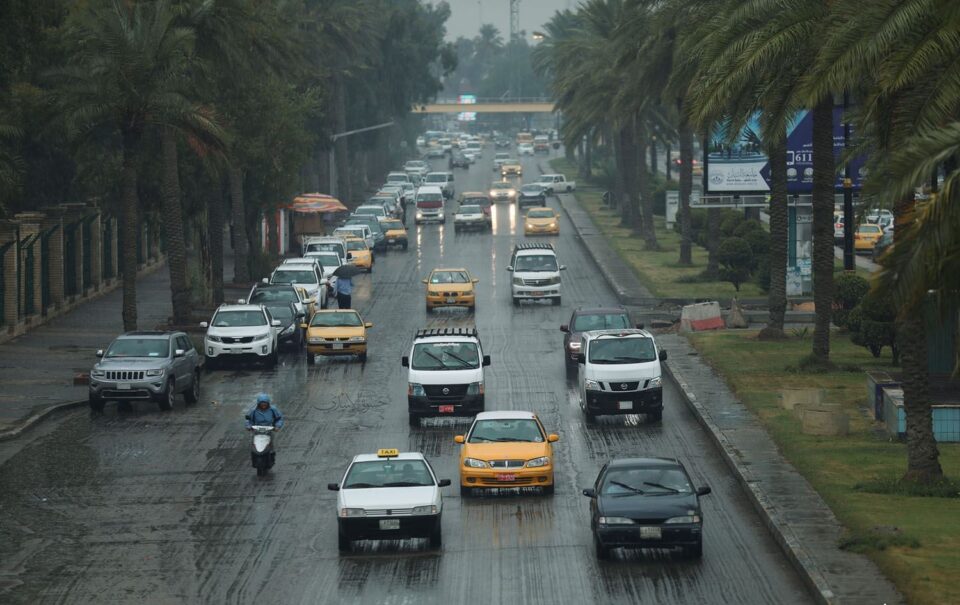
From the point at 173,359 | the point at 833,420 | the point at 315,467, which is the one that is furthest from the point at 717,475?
the point at 173,359

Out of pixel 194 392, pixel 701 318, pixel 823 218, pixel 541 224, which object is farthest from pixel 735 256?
pixel 541 224

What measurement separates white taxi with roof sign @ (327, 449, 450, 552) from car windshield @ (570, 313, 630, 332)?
17620 millimetres

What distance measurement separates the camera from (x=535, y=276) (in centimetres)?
5431

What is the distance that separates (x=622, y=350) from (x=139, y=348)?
Answer: 1109 cm

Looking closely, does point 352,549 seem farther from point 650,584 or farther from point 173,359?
point 173,359

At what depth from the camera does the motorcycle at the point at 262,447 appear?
2786 centimetres

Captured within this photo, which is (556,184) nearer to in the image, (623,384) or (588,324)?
(588,324)

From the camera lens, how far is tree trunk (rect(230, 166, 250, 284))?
194 feet

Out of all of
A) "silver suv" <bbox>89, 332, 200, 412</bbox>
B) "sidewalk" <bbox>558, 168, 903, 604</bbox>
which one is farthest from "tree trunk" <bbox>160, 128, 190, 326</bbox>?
"sidewalk" <bbox>558, 168, 903, 604</bbox>

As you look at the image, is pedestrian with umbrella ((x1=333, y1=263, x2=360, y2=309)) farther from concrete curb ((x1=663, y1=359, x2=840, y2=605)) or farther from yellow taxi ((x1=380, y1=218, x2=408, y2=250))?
yellow taxi ((x1=380, y1=218, x2=408, y2=250))

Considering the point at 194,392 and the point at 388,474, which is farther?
the point at 194,392

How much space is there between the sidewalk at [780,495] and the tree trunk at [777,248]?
102 inches

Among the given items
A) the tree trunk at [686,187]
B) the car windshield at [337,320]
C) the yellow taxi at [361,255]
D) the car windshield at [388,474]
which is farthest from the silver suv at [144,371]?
the tree trunk at [686,187]

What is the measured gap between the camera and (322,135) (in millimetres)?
96500
